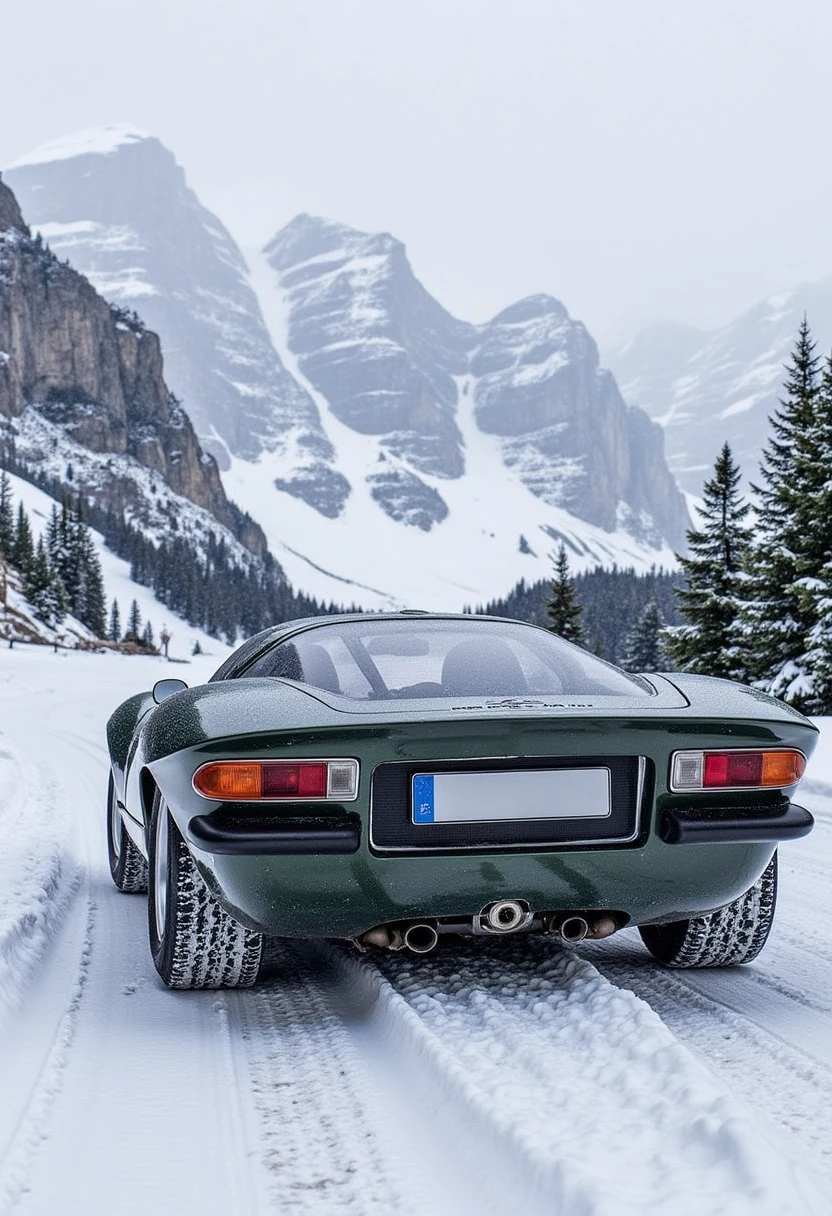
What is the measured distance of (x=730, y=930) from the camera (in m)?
3.19

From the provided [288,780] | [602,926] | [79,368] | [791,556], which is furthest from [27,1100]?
[79,368]

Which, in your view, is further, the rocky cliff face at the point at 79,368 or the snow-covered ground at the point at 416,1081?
the rocky cliff face at the point at 79,368

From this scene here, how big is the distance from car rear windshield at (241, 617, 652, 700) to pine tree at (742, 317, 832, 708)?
16631 mm

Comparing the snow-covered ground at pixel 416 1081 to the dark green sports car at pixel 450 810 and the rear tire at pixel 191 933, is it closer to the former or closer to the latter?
the rear tire at pixel 191 933

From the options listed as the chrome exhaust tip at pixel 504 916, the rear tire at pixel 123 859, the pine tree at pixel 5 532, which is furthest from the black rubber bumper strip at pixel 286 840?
the pine tree at pixel 5 532

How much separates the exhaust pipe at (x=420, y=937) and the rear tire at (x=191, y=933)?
474mm

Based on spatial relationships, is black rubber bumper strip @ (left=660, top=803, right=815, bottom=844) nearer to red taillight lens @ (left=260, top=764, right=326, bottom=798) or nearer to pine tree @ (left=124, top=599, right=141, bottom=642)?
red taillight lens @ (left=260, top=764, right=326, bottom=798)

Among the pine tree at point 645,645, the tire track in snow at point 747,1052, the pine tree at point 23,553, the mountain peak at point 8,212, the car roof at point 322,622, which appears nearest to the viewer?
the tire track in snow at point 747,1052

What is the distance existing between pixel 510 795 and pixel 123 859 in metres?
2.37

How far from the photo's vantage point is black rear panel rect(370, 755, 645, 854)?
8.52 feet

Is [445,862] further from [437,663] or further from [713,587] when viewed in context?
[713,587]

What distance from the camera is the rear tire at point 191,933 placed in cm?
285

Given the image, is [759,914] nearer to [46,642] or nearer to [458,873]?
[458,873]

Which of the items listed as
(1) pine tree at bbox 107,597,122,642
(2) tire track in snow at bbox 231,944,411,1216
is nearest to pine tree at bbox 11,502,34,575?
(1) pine tree at bbox 107,597,122,642
